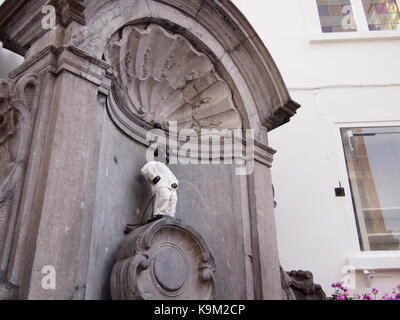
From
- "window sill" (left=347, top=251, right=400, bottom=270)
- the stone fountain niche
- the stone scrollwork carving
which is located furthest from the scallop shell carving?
"window sill" (left=347, top=251, right=400, bottom=270)

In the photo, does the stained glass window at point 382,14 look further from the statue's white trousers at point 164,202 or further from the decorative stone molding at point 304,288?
the statue's white trousers at point 164,202

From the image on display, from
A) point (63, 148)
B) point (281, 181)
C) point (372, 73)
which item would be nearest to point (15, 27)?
point (63, 148)

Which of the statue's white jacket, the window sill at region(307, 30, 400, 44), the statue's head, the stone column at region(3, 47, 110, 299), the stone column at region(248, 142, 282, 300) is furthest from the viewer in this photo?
the window sill at region(307, 30, 400, 44)

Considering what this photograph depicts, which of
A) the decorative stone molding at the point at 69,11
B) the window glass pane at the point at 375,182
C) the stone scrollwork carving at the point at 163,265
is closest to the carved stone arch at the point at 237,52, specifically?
the decorative stone molding at the point at 69,11

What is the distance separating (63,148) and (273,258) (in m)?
2.17

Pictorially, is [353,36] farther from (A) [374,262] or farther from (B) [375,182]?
(A) [374,262]

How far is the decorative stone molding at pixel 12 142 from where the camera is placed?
2.39m

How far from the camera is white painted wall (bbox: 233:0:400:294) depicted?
5.16m

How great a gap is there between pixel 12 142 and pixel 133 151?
120 cm

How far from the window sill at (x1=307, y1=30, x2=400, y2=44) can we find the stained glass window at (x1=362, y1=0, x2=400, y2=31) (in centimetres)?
41

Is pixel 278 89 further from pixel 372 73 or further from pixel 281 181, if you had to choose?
pixel 372 73

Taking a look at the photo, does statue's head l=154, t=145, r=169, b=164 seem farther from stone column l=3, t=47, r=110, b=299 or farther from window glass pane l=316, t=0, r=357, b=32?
window glass pane l=316, t=0, r=357, b=32

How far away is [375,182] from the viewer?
5.69 metres

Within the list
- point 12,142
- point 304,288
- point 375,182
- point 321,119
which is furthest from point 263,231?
point 321,119
